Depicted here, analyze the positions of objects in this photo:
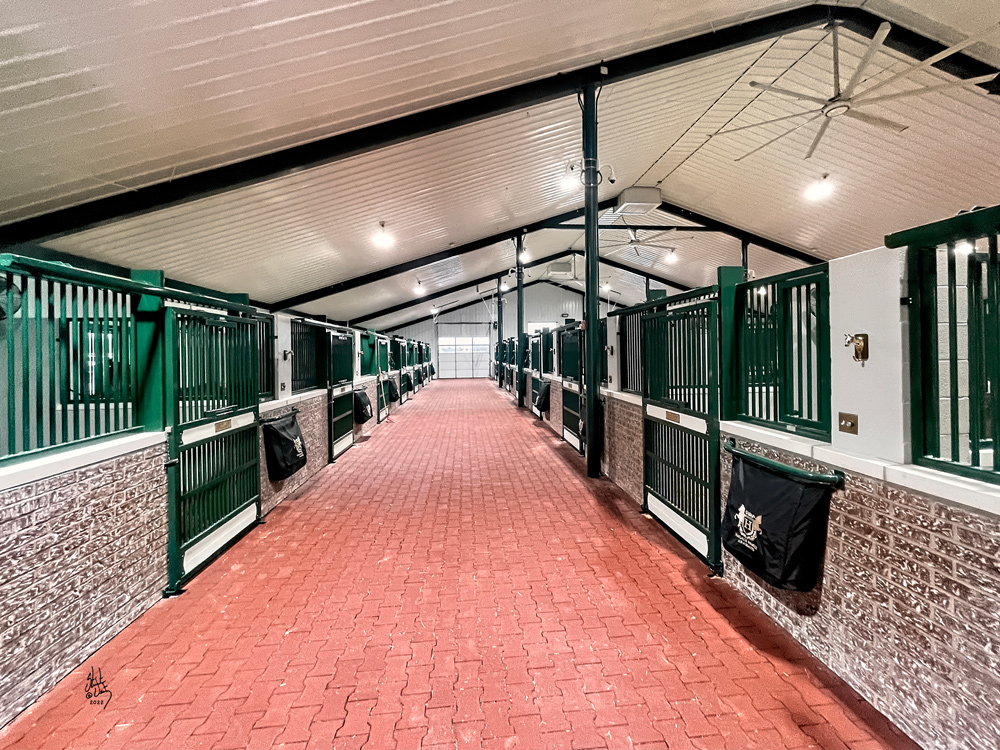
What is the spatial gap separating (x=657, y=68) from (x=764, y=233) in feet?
31.1

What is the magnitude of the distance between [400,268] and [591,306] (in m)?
9.26

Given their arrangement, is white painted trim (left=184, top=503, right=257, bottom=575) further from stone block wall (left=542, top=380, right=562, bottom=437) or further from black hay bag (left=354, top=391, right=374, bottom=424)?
stone block wall (left=542, top=380, right=562, bottom=437)

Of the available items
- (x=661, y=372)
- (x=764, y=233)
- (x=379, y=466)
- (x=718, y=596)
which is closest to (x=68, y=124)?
(x=379, y=466)

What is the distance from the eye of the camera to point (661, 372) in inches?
179

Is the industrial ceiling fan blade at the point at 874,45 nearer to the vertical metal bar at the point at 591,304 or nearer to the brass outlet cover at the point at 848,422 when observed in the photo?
the vertical metal bar at the point at 591,304

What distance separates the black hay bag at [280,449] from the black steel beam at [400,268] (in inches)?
390

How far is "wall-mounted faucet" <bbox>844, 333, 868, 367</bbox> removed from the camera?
2.19 m

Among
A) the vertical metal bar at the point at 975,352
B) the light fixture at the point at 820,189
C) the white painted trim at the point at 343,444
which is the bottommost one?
the white painted trim at the point at 343,444

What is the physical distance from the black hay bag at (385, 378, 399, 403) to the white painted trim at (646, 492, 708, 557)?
9373mm

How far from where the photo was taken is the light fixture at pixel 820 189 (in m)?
10.1

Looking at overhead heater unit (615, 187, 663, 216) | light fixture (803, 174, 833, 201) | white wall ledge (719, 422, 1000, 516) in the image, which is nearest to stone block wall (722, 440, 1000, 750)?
white wall ledge (719, 422, 1000, 516)

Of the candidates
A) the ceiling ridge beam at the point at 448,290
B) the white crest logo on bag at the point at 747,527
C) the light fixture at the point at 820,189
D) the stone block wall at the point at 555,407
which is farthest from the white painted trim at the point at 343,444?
the ceiling ridge beam at the point at 448,290

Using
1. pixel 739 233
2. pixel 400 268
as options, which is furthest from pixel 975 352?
pixel 739 233

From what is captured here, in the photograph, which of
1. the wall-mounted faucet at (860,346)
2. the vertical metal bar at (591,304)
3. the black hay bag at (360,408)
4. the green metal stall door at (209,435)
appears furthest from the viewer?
the black hay bag at (360,408)
